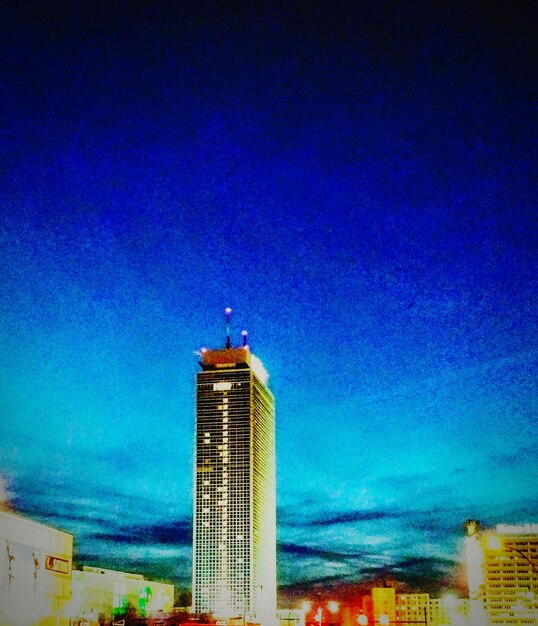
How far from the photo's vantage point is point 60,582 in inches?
1860

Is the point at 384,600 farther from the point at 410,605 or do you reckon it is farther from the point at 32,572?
the point at 32,572

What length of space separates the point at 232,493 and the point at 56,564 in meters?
58.9

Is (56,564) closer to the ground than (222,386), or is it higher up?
closer to the ground

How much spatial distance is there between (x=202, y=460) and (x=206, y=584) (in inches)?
575

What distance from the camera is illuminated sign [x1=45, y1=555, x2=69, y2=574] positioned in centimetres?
4543

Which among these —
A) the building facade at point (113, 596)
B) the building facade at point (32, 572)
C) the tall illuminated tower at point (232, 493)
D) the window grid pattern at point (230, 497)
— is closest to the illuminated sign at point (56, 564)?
the building facade at point (32, 572)

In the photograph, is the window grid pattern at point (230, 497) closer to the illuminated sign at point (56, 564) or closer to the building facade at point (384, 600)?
the building facade at point (384, 600)

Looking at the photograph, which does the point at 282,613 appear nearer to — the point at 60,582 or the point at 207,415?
the point at 207,415

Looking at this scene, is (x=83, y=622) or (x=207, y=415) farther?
(x=207, y=415)

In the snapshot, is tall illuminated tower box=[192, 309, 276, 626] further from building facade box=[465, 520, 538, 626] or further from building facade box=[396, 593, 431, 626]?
building facade box=[465, 520, 538, 626]

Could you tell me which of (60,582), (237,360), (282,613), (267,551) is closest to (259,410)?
(237,360)

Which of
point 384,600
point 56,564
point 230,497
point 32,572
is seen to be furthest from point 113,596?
point 32,572

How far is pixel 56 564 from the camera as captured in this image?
153 feet

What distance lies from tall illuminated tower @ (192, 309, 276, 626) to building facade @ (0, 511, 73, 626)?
5299 cm
